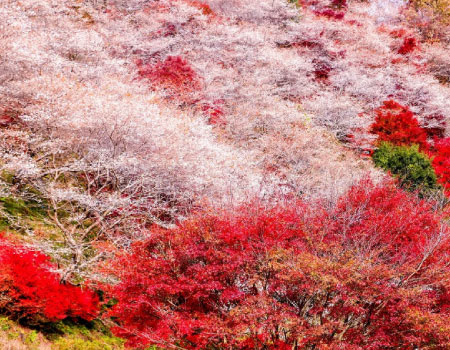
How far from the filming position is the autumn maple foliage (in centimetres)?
679

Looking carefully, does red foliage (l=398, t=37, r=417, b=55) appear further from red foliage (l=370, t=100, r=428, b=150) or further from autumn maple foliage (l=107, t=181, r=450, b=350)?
autumn maple foliage (l=107, t=181, r=450, b=350)

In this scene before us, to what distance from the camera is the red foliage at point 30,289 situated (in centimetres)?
787

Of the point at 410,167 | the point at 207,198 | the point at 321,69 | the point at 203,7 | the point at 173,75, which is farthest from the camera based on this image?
the point at 203,7

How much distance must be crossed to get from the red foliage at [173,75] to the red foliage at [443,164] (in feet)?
48.5

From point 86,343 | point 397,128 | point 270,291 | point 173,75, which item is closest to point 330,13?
point 397,128

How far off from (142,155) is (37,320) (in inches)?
260

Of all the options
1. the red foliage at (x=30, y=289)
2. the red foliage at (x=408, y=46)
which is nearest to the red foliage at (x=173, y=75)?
the red foliage at (x=30, y=289)

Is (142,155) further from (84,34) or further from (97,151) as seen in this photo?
(84,34)

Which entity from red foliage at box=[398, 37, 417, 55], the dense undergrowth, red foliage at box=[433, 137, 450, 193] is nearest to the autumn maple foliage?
the dense undergrowth

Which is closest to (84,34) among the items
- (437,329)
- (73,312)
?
(73,312)

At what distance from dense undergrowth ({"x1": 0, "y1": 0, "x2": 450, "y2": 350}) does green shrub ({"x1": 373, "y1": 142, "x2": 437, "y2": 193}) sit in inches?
4.2

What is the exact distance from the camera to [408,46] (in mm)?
35875

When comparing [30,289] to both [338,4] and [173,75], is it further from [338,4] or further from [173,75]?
[338,4]

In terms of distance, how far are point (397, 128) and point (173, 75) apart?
47.4ft
